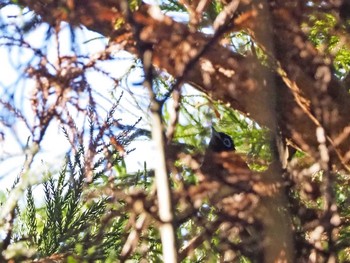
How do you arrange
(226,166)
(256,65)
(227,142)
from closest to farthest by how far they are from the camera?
(256,65) → (226,166) → (227,142)

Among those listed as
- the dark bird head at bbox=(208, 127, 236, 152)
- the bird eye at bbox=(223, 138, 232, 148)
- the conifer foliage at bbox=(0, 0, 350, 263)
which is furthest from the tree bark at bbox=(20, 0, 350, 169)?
the bird eye at bbox=(223, 138, 232, 148)

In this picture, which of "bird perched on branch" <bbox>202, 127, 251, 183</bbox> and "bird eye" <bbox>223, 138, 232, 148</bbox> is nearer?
"bird perched on branch" <bbox>202, 127, 251, 183</bbox>

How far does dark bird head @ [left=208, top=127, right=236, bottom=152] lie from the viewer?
262 centimetres

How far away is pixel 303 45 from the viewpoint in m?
1.82

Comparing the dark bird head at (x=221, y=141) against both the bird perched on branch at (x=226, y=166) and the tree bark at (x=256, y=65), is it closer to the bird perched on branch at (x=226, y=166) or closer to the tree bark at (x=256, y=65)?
the tree bark at (x=256, y=65)

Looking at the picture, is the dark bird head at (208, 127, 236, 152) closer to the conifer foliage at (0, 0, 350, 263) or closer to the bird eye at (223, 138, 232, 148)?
the bird eye at (223, 138, 232, 148)

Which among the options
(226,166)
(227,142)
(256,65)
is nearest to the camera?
(256,65)

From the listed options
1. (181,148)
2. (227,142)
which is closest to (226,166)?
(181,148)

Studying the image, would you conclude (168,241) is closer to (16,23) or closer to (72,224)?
(16,23)

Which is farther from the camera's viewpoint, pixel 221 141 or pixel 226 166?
pixel 221 141

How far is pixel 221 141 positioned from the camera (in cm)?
288

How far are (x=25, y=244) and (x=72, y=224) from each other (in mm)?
113

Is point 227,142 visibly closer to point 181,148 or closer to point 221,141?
point 221,141

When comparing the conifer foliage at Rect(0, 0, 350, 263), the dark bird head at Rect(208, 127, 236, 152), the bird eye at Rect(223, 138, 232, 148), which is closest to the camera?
the conifer foliage at Rect(0, 0, 350, 263)
